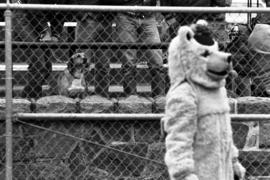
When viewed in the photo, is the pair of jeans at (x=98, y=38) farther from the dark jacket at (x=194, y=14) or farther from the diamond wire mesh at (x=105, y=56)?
the dark jacket at (x=194, y=14)

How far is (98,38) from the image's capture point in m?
7.35

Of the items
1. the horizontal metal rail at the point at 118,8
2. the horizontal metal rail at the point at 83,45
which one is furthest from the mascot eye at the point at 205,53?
the horizontal metal rail at the point at 83,45

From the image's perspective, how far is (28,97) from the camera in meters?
7.10

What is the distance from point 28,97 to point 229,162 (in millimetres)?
2708

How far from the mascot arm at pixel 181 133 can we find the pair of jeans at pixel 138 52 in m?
2.39

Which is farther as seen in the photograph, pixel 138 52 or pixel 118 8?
pixel 138 52

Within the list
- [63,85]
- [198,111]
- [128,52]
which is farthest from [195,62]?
[63,85]

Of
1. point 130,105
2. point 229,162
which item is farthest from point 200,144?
point 130,105

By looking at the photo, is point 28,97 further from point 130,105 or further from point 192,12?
point 192,12

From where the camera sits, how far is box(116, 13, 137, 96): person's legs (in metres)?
7.20

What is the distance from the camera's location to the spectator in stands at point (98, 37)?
7.14 m

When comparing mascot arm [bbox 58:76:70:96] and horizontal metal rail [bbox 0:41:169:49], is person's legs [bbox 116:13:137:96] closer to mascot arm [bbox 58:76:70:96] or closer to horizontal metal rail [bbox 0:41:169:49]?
horizontal metal rail [bbox 0:41:169:49]

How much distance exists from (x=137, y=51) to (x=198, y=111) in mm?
2724

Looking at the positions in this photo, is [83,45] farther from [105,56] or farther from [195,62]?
[195,62]
